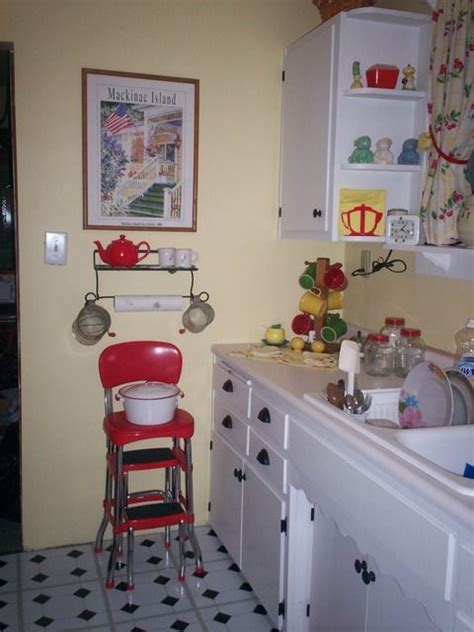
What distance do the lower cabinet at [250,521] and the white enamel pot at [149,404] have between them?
0.35 m

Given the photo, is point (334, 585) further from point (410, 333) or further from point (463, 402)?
point (410, 333)

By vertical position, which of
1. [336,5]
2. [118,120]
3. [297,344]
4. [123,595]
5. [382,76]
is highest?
[336,5]

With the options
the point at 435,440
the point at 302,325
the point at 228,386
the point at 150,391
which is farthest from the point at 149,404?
the point at 435,440

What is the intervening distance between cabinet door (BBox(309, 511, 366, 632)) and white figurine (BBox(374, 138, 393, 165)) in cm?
132

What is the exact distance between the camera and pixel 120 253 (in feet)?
8.69

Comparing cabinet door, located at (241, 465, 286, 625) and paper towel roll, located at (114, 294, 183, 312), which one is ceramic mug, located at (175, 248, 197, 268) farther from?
cabinet door, located at (241, 465, 286, 625)

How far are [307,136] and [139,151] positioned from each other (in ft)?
2.40

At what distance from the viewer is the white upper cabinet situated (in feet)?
7.75

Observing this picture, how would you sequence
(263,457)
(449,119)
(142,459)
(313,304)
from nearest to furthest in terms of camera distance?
(449,119) < (263,457) < (142,459) < (313,304)

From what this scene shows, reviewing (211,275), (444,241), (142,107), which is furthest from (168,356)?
(444,241)

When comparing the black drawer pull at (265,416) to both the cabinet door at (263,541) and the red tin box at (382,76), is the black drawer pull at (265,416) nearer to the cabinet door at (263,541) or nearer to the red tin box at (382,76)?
the cabinet door at (263,541)

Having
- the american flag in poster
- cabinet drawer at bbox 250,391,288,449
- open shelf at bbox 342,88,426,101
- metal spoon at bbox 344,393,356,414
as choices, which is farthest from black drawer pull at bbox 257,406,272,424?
the american flag in poster

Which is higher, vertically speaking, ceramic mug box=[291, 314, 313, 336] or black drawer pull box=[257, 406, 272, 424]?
ceramic mug box=[291, 314, 313, 336]

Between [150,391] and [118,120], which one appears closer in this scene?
[150,391]
